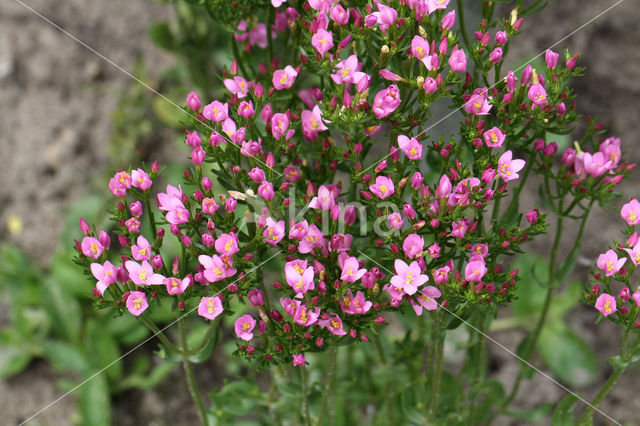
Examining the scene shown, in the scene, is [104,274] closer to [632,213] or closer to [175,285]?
[175,285]

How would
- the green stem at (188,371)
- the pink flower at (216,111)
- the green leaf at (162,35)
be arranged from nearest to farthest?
the pink flower at (216,111)
the green stem at (188,371)
the green leaf at (162,35)

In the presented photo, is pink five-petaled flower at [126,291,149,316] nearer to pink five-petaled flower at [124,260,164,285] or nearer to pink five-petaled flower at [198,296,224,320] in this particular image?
pink five-petaled flower at [124,260,164,285]

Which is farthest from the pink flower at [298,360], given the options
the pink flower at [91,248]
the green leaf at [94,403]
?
the green leaf at [94,403]

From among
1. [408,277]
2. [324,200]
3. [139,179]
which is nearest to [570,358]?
[408,277]

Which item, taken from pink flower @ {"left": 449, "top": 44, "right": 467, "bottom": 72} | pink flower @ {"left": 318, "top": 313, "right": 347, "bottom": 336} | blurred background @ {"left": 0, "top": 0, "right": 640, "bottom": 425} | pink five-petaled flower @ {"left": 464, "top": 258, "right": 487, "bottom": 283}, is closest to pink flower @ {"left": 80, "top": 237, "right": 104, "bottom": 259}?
pink flower @ {"left": 318, "top": 313, "right": 347, "bottom": 336}

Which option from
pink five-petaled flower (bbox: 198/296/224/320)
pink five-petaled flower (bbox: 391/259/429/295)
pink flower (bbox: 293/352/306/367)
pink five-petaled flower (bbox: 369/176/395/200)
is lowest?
pink flower (bbox: 293/352/306/367)

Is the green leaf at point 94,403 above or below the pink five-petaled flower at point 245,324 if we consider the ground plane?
below

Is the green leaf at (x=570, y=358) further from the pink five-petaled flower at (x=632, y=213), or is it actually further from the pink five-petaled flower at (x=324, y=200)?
the pink five-petaled flower at (x=324, y=200)
